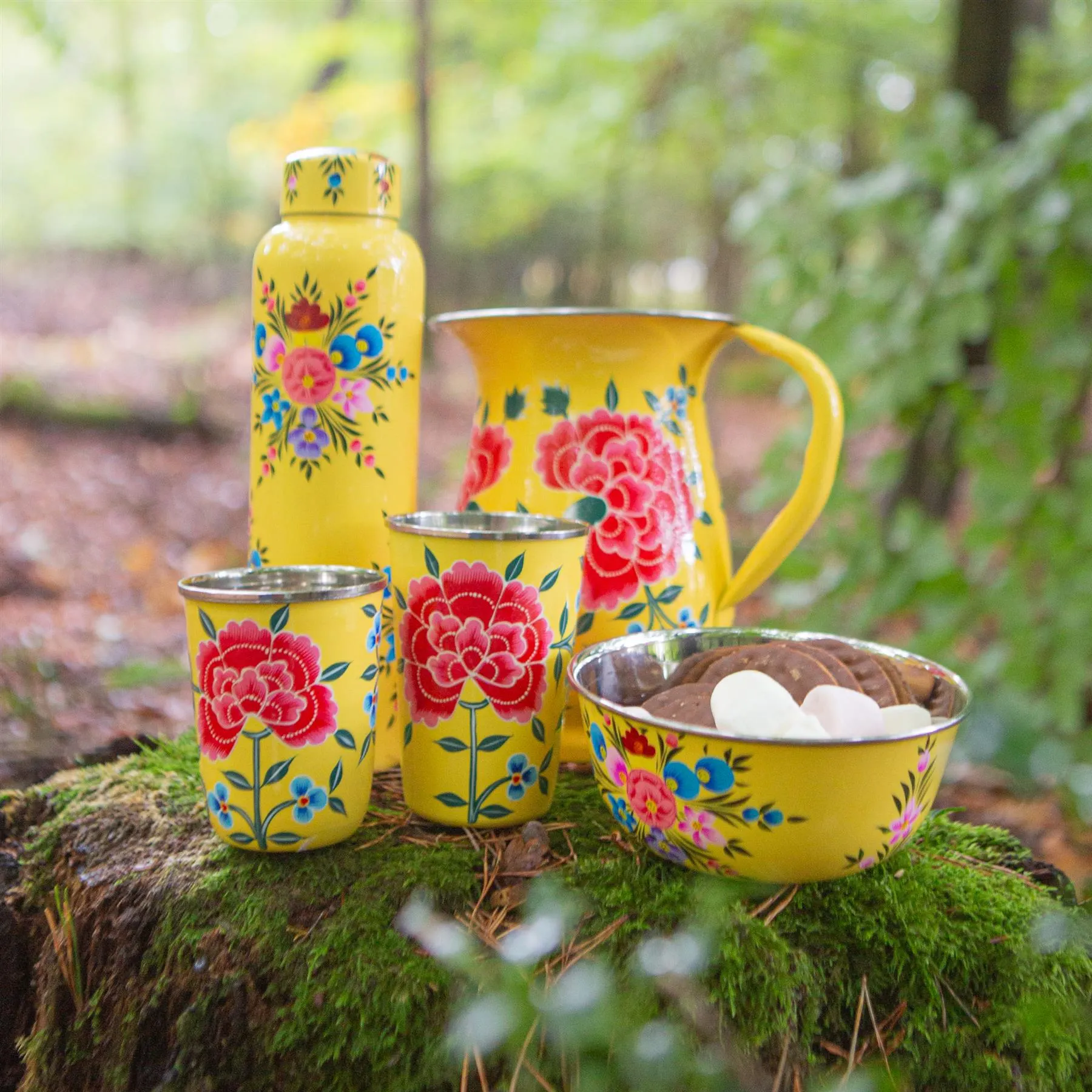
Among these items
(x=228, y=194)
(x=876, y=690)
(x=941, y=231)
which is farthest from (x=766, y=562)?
(x=228, y=194)

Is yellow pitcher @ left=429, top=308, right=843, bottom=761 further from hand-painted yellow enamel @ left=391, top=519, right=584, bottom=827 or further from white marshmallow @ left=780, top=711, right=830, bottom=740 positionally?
white marshmallow @ left=780, top=711, right=830, bottom=740

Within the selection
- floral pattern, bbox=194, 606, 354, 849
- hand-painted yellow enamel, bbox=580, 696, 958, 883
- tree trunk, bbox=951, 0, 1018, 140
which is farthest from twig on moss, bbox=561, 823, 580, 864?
tree trunk, bbox=951, 0, 1018, 140

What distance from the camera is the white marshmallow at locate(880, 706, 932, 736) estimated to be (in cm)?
80

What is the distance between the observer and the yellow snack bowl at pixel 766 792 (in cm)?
72

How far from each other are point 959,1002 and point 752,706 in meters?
0.30

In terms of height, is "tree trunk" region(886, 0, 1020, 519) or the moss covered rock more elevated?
"tree trunk" region(886, 0, 1020, 519)

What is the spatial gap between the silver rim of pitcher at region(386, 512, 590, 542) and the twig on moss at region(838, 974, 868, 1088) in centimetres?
45

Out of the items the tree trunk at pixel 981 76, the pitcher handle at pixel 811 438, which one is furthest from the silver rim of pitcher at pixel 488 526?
the tree trunk at pixel 981 76

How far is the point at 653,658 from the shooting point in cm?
96

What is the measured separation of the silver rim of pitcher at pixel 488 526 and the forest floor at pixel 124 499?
53 cm

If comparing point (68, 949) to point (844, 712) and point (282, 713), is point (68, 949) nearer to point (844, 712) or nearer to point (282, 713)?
point (282, 713)

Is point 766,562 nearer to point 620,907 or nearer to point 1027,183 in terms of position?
point 620,907

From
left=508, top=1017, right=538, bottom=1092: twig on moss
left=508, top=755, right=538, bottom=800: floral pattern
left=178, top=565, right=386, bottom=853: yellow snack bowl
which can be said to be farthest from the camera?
left=508, top=755, right=538, bottom=800: floral pattern

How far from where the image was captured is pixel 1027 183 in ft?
5.86
